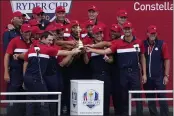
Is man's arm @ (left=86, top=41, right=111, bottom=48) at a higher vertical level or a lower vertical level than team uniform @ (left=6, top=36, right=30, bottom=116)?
higher

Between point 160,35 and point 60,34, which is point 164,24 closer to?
point 160,35

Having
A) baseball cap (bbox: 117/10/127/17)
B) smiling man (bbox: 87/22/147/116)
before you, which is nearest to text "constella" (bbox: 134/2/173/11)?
baseball cap (bbox: 117/10/127/17)

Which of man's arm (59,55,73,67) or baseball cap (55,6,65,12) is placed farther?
baseball cap (55,6,65,12)

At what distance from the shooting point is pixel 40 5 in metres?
12.7

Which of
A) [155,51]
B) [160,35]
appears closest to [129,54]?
[155,51]

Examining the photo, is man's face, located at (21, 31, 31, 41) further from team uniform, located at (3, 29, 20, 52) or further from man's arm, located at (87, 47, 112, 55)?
man's arm, located at (87, 47, 112, 55)

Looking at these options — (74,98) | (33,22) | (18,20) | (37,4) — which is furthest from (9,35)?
(74,98)

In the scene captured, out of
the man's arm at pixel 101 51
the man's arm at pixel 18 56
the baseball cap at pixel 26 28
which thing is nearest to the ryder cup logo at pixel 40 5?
the baseball cap at pixel 26 28

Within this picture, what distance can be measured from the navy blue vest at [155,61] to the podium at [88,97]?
1.50 metres

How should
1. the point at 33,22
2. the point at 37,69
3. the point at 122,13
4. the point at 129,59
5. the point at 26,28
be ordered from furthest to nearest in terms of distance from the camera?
the point at 122,13 < the point at 33,22 < the point at 129,59 < the point at 26,28 < the point at 37,69

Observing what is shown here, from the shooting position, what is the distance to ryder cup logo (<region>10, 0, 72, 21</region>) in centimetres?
1264

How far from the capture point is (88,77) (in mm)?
11844

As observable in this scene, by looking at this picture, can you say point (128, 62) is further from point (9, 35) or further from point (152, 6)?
point (9, 35)

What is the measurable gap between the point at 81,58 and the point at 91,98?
1.47 m
